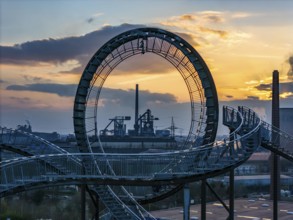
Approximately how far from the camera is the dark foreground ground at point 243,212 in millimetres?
45291

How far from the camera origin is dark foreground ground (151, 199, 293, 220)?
45.3 m

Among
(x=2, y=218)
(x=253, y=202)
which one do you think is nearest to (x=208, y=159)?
(x=2, y=218)

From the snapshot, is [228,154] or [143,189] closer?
[228,154]

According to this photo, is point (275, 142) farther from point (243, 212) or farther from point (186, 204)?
point (243, 212)

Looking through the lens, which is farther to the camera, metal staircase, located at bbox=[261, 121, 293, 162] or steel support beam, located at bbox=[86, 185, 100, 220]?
metal staircase, located at bbox=[261, 121, 293, 162]

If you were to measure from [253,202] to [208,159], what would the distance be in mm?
36664

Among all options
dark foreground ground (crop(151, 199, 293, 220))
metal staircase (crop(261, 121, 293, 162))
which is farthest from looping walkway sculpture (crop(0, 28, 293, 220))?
dark foreground ground (crop(151, 199, 293, 220))

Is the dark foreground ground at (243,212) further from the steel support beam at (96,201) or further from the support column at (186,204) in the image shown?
the support column at (186,204)

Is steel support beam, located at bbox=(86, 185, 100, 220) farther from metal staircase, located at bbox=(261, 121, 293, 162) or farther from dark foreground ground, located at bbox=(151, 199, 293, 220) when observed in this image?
dark foreground ground, located at bbox=(151, 199, 293, 220)

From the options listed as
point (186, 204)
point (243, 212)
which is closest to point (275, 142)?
point (186, 204)

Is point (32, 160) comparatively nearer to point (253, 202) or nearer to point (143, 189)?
point (143, 189)

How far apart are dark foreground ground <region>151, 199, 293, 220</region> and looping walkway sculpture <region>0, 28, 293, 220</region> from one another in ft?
53.5

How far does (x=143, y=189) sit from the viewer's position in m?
45.8

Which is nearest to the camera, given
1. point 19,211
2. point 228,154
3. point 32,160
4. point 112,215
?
point 32,160
